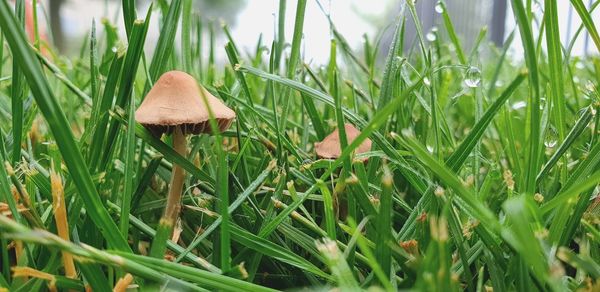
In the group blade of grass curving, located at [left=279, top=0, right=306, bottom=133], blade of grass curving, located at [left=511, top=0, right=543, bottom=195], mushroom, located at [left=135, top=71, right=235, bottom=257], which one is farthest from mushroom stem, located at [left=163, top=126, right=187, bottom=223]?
blade of grass curving, located at [left=511, top=0, right=543, bottom=195]

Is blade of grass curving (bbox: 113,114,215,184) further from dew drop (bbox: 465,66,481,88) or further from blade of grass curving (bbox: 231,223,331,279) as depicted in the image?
dew drop (bbox: 465,66,481,88)

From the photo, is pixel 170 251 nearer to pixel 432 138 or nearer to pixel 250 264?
pixel 250 264

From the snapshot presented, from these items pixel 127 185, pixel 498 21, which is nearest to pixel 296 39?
pixel 127 185

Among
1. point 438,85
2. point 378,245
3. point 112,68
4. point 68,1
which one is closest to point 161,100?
point 112,68

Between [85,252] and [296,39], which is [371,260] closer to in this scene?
[85,252]

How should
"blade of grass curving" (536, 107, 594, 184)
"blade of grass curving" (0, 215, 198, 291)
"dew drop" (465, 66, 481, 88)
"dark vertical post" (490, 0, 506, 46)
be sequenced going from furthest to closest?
1. "dark vertical post" (490, 0, 506, 46)
2. "dew drop" (465, 66, 481, 88)
3. "blade of grass curving" (536, 107, 594, 184)
4. "blade of grass curving" (0, 215, 198, 291)

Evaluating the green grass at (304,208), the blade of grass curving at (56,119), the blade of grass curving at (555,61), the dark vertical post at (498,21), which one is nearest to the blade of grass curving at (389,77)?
the green grass at (304,208)
